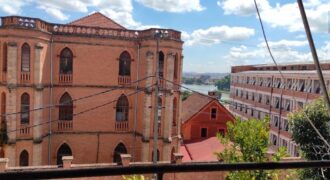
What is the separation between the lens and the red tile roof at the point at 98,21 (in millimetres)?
21413

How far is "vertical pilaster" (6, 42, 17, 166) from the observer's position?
675 inches

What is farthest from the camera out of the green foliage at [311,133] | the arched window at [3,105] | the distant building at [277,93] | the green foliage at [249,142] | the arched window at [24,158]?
the distant building at [277,93]

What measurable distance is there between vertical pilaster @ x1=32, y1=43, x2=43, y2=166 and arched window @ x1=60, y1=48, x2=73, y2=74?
162 centimetres

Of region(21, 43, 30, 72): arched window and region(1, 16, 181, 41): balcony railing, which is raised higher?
region(1, 16, 181, 41): balcony railing

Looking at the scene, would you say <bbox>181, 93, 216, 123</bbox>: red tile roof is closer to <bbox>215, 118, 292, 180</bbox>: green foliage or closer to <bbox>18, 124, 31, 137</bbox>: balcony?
<bbox>18, 124, 31, 137</bbox>: balcony

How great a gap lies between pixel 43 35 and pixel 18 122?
14.4ft

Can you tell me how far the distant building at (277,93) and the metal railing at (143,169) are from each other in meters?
24.3

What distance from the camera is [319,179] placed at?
12.8 metres

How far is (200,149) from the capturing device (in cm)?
2459

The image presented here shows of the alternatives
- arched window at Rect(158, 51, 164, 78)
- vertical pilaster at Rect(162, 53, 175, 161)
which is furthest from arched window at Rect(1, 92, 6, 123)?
vertical pilaster at Rect(162, 53, 175, 161)

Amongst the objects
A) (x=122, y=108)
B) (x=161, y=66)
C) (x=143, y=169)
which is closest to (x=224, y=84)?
(x=122, y=108)

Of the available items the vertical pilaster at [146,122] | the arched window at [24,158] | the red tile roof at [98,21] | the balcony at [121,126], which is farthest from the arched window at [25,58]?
the vertical pilaster at [146,122]

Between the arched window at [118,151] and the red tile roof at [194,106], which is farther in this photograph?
the red tile roof at [194,106]

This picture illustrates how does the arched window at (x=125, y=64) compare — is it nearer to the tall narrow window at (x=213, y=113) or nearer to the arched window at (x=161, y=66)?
the arched window at (x=161, y=66)
